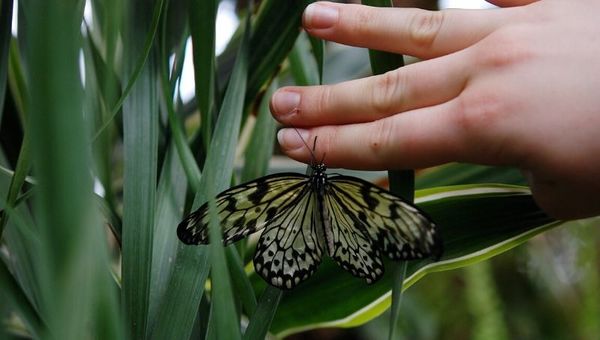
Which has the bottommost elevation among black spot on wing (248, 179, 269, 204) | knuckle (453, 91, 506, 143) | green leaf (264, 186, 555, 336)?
green leaf (264, 186, 555, 336)

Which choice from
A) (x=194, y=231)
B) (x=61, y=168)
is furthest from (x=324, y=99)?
(x=61, y=168)

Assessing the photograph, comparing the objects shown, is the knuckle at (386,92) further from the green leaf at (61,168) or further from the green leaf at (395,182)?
the green leaf at (61,168)

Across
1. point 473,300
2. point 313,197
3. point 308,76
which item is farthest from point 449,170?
point 473,300

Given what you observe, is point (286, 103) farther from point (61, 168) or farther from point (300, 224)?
point (61, 168)

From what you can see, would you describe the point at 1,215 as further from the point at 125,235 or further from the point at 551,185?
the point at 551,185

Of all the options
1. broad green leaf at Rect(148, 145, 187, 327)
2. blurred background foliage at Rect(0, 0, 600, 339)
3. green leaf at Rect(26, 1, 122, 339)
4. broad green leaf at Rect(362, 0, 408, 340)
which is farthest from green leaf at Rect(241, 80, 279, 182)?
green leaf at Rect(26, 1, 122, 339)

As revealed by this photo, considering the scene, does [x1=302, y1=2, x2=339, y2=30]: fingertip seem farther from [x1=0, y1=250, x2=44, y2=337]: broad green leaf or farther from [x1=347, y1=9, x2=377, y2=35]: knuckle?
[x1=0, y1=250, x2=44, y2=337]: broad green leaf

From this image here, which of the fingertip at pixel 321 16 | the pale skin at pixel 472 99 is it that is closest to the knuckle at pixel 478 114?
the pale skin at pixel 472 99
